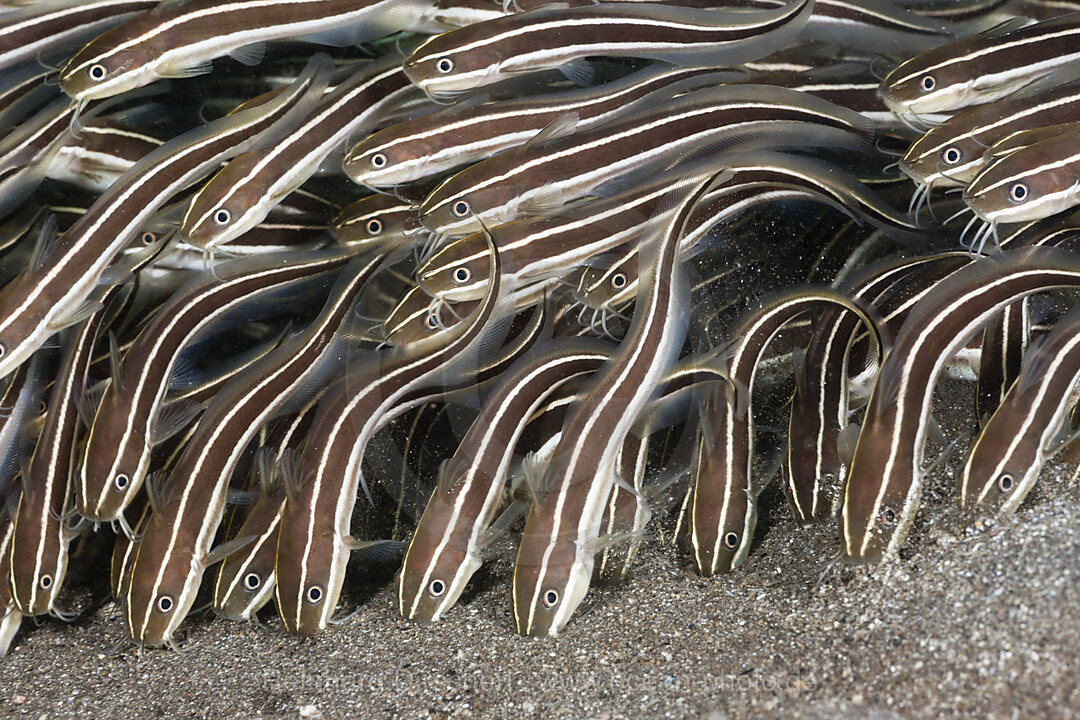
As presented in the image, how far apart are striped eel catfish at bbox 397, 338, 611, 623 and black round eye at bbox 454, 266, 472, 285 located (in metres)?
0.34

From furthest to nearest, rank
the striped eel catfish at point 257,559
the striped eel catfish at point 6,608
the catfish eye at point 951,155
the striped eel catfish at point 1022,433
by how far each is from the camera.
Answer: the striped eel catfish at point 6,608 → the striped eel catfish at point 257,559 → the catfish eye at point 951,155 → the striped eel catfish at point 1022,433

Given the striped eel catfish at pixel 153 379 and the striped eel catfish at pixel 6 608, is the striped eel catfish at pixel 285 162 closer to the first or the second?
the striped eel catfish at pixel 153 379

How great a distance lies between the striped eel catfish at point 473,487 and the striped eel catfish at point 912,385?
88 cm

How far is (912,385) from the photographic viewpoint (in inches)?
87.1

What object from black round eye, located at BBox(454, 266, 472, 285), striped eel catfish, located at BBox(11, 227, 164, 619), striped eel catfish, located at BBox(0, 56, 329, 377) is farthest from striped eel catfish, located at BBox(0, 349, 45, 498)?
black round eye, located at BBox(454, 266, 472, 285)

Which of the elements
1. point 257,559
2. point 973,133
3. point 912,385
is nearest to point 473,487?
point 257,559

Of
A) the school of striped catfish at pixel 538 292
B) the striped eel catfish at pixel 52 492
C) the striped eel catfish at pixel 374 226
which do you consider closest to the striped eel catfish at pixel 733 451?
the school of striped catfish at pixel 538 292

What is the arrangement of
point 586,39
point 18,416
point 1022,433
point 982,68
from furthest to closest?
1. point 18,416
2. point 586,39
3. point 982,68
4. point 1022,433

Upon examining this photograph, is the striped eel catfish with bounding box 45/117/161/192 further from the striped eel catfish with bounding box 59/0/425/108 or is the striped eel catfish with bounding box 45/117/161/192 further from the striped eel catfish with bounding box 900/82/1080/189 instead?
the striped eel catfish with bounding box 900/82/1080/189

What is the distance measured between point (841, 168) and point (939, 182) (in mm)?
360

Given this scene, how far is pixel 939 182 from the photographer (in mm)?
2469

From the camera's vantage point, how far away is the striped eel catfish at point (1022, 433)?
6.86ft

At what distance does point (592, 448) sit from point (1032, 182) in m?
1.44

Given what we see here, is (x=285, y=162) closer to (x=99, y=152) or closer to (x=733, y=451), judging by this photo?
(x=99, y=152)
